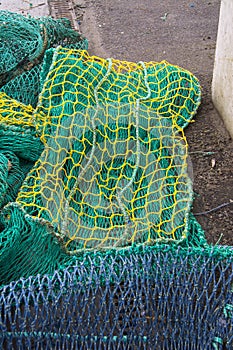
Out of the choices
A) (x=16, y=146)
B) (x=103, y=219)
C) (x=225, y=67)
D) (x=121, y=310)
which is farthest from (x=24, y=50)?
(x=121, y=310)

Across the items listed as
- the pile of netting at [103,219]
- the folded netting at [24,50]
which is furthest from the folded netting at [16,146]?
the folded netting at [24,50]

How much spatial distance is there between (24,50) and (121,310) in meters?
2.12

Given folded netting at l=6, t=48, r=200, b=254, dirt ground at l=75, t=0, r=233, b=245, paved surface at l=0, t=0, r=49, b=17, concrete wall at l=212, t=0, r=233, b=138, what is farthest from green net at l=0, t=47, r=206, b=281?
paved surface at l=0, t=0, r=49, b=17

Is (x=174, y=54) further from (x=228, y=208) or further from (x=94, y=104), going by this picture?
(x=228, y=208)

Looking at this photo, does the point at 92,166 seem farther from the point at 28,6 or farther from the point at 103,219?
the point at 28,6

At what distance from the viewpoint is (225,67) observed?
3.03 metres

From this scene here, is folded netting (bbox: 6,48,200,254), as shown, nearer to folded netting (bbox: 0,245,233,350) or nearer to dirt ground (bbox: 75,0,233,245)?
dirt ground (bbox: 75,0,233,245)

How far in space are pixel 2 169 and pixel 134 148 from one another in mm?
769

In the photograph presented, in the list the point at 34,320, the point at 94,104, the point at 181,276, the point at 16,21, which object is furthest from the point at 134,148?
the point at 16,21

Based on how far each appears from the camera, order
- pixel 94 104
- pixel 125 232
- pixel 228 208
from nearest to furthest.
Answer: pixel 125 232 → pixel 228 208 → pixel 94 104

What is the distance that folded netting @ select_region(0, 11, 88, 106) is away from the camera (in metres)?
3.19

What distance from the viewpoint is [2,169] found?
2.40m

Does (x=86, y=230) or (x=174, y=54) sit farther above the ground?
(x=174, y=54)

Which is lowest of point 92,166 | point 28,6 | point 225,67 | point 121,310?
point 121,310
